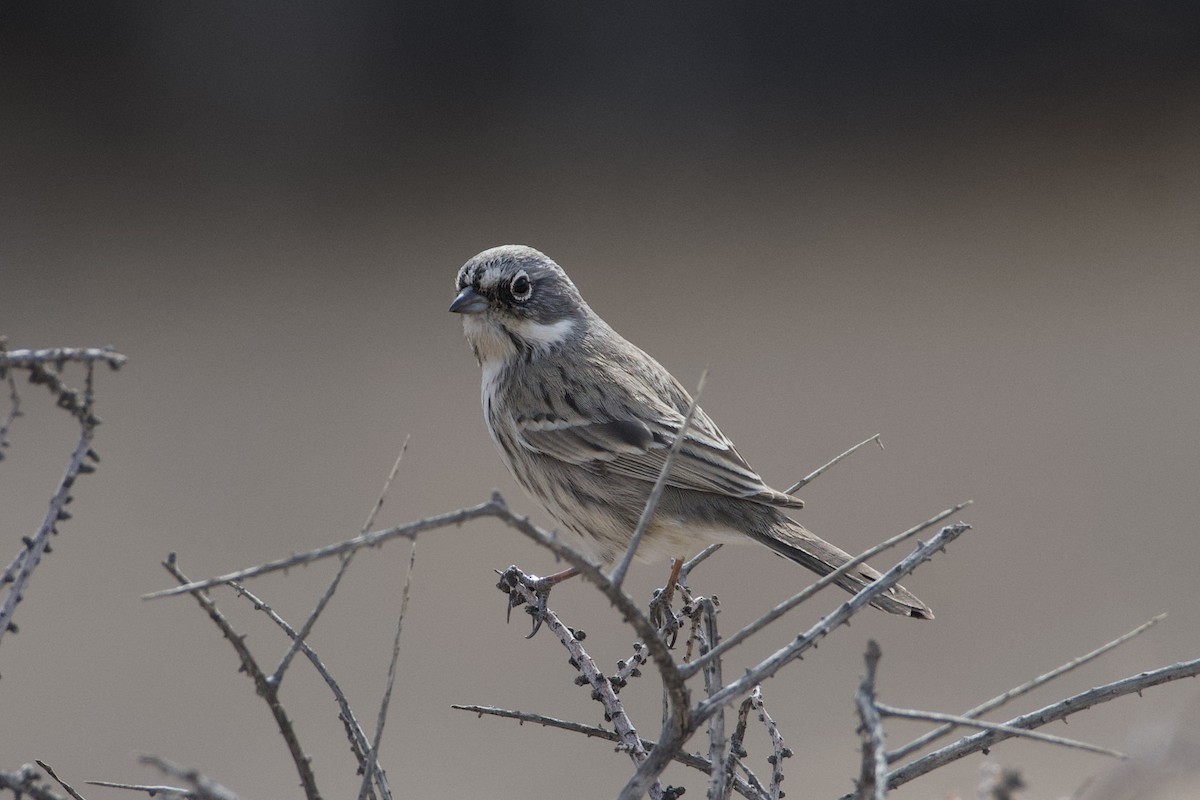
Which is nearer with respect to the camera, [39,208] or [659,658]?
[659,658]

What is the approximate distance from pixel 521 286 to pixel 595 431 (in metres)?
0.63

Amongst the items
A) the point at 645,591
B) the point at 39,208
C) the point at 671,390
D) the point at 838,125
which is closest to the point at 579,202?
the point at 838,125

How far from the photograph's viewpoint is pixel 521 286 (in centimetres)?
489

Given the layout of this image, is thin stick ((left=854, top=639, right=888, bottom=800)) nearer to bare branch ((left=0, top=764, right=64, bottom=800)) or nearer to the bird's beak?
bare branch ((left=0, top=764, right=64, bottom=800))

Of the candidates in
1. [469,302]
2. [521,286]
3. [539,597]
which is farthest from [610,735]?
[521,286]

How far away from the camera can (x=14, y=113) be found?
56.8 feet

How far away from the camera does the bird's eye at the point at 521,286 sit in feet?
16.0

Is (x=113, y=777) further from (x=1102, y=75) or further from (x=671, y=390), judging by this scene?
(x=1102, y=75)

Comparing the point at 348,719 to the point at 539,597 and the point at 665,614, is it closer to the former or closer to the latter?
A: the point at 665,614

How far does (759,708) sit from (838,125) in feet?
52.5

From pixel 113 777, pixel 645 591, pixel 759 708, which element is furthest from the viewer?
pixel 645 591

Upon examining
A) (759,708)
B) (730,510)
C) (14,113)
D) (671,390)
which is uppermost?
(14,113)

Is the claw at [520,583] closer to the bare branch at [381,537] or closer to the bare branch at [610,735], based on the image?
the bare branch at [610,735]

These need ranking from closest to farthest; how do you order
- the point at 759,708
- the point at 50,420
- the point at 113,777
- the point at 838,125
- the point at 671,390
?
1. the point at 759,708
2. the point at 671,390
3. the point at 113,777
4. the point at 50,420
5. the point at 838,125
